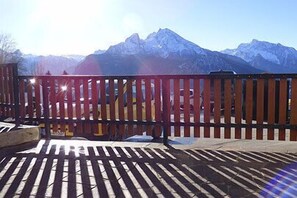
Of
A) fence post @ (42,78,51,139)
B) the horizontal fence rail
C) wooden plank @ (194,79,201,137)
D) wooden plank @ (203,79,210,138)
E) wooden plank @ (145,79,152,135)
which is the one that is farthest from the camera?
fence post @ (42,78,51,139)

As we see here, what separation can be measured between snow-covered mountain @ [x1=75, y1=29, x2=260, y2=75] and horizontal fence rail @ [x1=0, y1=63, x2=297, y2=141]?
9342 centimetres

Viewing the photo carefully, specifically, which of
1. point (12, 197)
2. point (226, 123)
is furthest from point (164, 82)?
point (12, 197)

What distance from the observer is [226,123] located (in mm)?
5391

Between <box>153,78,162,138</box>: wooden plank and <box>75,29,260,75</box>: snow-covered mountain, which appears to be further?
<box>75,29,260,75</box>: snow-covered mountain

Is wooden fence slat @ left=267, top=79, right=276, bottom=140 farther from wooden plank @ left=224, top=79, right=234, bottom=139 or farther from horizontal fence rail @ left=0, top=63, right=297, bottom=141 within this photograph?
wooden plank @ left=224, top=79, right=234, bottom=139

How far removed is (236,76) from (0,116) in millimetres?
4614

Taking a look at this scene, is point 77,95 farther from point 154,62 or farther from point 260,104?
point 154,62

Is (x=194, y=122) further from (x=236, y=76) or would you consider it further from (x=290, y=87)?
(x=290, y=87)

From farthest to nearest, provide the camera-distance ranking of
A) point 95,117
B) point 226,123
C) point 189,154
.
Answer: point 95,117
point 226,123
point 189,154

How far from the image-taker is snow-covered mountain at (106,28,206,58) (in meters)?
158

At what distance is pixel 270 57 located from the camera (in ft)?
589

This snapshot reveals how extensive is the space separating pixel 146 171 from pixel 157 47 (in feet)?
588

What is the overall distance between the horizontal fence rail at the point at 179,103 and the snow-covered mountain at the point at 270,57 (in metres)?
149

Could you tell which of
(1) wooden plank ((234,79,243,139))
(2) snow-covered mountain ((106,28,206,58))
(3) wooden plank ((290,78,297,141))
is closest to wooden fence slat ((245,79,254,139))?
(1) wooden plank ((234,79,243,139))
